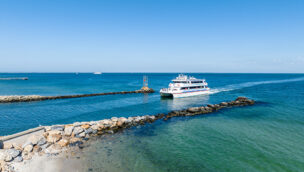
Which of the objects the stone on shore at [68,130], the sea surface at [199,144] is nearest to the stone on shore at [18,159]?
the sea surface at [199,144]

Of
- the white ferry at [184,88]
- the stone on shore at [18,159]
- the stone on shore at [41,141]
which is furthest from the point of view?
the white ferry at [184,88]

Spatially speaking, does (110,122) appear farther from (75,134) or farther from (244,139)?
(244,139)

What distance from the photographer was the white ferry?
50.8m

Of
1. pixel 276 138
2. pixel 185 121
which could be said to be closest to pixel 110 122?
pixel 185 121

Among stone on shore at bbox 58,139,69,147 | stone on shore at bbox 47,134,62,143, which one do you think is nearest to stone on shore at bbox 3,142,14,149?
stone on shore at bbox 47,134,62,143

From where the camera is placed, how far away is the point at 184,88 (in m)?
53.5

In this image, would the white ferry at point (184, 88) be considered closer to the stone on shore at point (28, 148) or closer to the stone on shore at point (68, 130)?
the stone on shore at point (68, 130)

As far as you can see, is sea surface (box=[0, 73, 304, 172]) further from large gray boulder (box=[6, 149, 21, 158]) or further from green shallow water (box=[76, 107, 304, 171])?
large gray boulder (box=[6, 149, 21, 158])

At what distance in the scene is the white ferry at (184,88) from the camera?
50.8m

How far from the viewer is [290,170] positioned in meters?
13.5

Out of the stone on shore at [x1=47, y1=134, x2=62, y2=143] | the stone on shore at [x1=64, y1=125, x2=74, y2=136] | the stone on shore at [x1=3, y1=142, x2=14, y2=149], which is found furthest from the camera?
the stone on shore at [x1=64, y1=125, x2=74, y2=136]

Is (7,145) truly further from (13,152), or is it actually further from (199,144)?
(199,144)

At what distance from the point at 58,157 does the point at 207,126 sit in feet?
65.1

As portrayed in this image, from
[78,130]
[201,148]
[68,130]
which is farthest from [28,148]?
[201,148]
